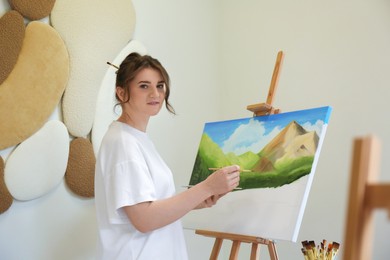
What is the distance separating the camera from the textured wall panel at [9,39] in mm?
1396

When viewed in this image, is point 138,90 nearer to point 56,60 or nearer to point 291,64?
point 56,60

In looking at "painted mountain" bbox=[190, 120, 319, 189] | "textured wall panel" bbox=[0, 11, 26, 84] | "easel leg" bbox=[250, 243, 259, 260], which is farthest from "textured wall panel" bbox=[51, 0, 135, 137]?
"easel leg" bbox=[250, 243, 259, 260]

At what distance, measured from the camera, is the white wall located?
1544 millimetres

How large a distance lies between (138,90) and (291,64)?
1015mm

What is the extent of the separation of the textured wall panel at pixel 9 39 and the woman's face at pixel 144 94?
448mm

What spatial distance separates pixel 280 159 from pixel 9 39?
0.96 metres

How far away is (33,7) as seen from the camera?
146 centimetres

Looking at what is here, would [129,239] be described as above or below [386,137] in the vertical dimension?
below

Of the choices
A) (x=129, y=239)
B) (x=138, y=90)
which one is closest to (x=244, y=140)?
(x=138, y=90)

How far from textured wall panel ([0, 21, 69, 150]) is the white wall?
0.10m

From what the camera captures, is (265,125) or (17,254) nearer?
(17,254)

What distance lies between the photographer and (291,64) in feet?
6.70

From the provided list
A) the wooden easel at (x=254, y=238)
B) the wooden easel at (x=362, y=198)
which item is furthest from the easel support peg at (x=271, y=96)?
the wooden easel at (x=362, y=198)

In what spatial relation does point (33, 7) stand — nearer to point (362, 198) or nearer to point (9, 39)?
point (9, 39)
